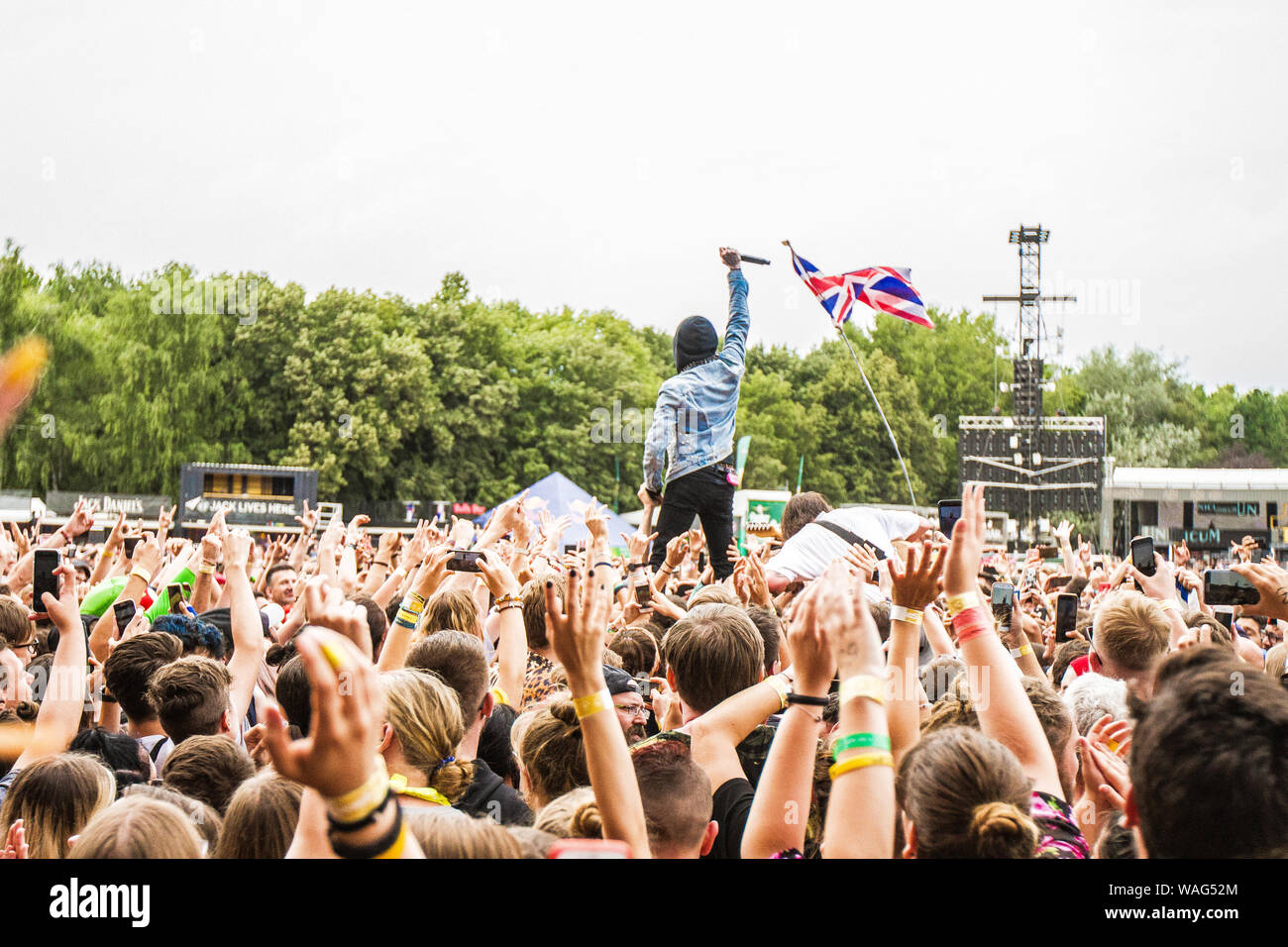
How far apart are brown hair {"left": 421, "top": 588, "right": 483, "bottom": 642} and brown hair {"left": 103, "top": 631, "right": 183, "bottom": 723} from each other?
0.94 meters

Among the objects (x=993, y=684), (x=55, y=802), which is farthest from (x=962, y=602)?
(x=55, y=802)

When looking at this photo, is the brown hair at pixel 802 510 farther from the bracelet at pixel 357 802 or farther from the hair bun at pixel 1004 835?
the bracelet at pixel 357 802

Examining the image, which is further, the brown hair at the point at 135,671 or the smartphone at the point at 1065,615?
the smartphone at the point at 1065,615

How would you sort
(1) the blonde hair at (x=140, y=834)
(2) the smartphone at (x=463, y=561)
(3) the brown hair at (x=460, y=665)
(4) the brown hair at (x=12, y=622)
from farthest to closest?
1. (4) the brown hair at (x=12, y=622)
2. (2) the smartphone at (x=463, y=561)
3. (3) the brown hair at (x=460, y=665)
4. (1) the blonde hair at (x=140, y=834)

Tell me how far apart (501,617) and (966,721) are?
1.76m

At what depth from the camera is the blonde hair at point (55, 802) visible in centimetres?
282

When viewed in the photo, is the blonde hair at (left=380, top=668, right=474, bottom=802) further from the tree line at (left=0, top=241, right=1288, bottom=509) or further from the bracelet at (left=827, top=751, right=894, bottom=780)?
the tree line at (left=0, top=241, right=1288, bottom=509)

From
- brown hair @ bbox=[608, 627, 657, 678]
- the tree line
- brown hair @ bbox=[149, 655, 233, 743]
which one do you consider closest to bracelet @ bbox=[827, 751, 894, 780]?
brown hair @ bbox=[149, 655, 233, 743]

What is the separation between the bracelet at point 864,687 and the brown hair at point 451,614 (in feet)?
8.86

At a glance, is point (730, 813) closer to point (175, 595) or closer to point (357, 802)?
point (357, 802)

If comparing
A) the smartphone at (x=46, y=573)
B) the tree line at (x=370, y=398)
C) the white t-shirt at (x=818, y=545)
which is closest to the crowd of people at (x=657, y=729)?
the smartphone at (x=46, y=573)

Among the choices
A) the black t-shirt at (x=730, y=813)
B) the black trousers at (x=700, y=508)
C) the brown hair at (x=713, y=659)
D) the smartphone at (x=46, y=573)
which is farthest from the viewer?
the black trousers at (x=700, y=508)

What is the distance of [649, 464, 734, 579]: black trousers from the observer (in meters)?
7.72
